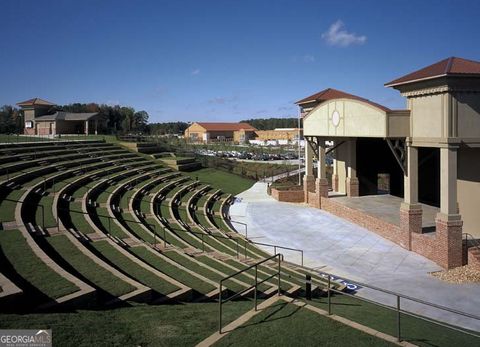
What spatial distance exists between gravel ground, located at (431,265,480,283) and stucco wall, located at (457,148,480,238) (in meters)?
3.98

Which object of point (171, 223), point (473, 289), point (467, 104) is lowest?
point (473, 289)

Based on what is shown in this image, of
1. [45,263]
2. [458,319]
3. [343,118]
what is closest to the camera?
[45,263]

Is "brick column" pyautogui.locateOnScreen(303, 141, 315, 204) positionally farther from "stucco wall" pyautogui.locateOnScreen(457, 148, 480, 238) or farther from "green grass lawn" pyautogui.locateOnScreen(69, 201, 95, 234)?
"green grass lawn" pyautogui.locateOnScreen(69, 201, 95, 234)

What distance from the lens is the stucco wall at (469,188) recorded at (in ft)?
69.8

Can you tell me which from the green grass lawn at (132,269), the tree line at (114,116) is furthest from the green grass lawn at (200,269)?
the tree line at (114,116)

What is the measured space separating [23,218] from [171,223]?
23.5ft

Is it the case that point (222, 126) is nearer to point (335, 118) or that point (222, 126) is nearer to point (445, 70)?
point (335, 118)

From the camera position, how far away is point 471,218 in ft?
70.5

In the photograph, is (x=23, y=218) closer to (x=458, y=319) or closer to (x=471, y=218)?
(x=458, y=319)

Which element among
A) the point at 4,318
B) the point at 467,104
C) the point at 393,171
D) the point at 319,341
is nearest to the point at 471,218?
the point at 467,104

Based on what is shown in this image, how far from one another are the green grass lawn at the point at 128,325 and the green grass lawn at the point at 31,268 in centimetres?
111

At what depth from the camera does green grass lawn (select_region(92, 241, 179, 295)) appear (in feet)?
34.3

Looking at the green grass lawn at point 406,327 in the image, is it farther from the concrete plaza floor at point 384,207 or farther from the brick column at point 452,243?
the concrete plaza floor at point 384,207

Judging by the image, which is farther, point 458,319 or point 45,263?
point 458,319
